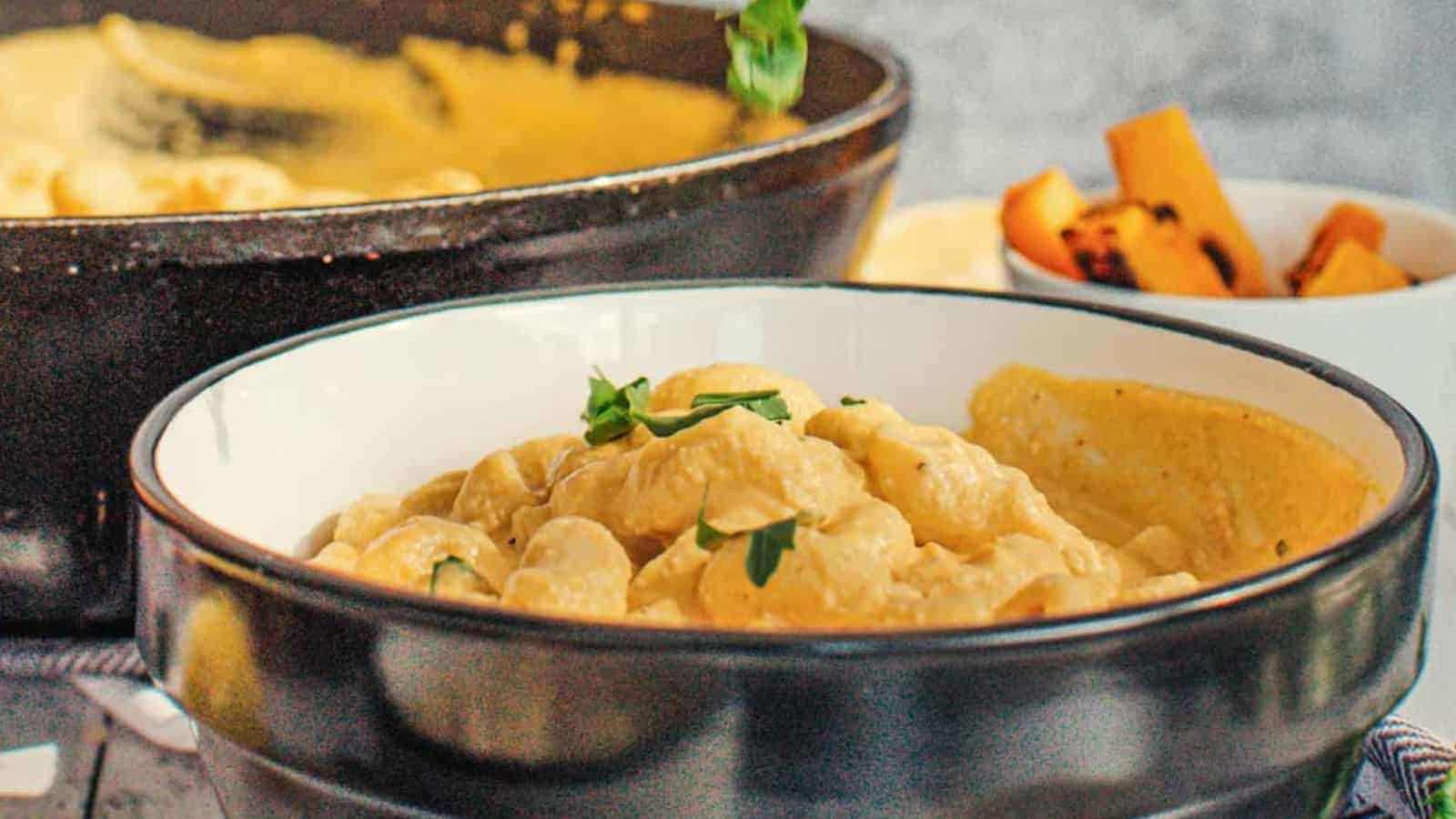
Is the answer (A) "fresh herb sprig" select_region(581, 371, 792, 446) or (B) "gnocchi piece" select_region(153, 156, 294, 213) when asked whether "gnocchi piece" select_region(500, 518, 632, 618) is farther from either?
(B) "gnocchi piece" select_region(153, 156, 294, 213)

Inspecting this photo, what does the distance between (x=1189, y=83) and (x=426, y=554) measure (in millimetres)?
2071

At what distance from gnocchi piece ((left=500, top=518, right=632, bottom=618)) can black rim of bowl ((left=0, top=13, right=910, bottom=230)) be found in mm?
289

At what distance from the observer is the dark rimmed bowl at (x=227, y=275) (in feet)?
2.68

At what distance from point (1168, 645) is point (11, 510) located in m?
0.63

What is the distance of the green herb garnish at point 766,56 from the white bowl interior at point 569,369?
0.12 meters

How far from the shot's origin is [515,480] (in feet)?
2.25

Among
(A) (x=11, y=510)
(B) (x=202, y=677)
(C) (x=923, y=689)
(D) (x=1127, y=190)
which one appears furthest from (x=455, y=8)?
(C) (x=923, y=689)

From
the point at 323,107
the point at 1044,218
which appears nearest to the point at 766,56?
the point at 1044,218

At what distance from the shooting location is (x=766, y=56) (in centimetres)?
73

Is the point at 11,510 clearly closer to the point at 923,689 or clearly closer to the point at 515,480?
the point at 515,480

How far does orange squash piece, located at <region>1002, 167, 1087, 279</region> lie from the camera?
114cm

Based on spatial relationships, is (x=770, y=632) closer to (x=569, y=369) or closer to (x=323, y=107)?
(x=569, y=369)

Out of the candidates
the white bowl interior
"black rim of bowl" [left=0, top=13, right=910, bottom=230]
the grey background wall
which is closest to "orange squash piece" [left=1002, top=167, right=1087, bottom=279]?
"black rim of bowl" [left=0, top=13, right=910, bottom=230]

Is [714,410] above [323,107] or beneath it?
above
